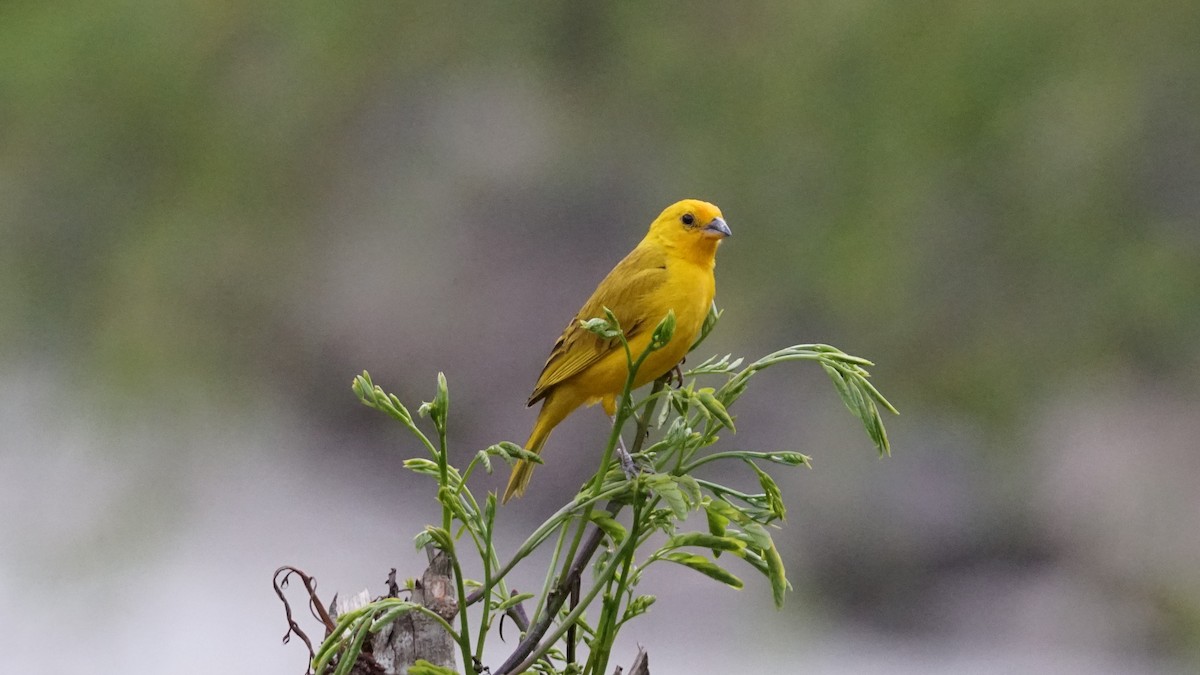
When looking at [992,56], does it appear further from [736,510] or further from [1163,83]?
[736,510]

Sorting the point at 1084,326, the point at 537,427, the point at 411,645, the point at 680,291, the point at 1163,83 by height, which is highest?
the point at 1163,83

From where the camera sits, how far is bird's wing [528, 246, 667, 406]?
99cm

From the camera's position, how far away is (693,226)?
3.62 ft

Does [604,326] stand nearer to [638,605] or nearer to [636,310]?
[638,605]

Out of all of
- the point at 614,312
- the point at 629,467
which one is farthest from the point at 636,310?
the point at 629,467

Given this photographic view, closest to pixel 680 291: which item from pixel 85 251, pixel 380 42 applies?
pixel 380 42

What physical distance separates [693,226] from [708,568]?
59 cm

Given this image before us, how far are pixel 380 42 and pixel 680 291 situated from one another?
1090 millimetres

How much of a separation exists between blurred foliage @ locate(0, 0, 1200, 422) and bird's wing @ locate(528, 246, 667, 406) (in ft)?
2.57

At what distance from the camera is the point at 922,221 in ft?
6.16

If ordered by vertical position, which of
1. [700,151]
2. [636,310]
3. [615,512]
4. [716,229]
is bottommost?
[615,512]

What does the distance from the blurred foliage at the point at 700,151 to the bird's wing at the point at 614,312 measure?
784 mm

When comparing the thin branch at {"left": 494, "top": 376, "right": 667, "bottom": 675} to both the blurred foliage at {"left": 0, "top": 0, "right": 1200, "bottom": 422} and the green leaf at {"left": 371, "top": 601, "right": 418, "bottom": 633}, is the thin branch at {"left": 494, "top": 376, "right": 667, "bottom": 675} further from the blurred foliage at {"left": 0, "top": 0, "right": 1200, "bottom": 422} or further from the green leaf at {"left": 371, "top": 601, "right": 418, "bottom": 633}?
the blurred foliage at {"left": 0, "top": 0, "right": 1200, "bottom": 422}

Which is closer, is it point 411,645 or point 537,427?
point 411,645
